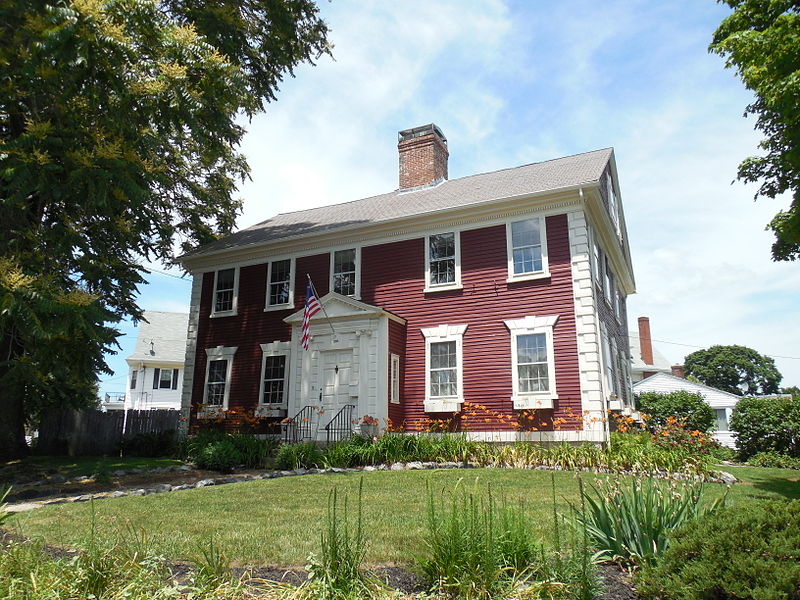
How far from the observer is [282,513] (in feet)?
24.2

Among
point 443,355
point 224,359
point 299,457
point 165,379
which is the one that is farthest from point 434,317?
point 165,379

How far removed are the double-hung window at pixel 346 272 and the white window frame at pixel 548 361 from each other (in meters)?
4.83

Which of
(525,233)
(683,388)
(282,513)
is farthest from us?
(683,388)

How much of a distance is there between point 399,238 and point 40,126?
356 inches

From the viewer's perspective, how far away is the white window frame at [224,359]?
1853 cm

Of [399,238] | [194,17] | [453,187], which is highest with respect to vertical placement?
[194,17]

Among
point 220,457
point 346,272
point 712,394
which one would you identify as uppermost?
point 346,272

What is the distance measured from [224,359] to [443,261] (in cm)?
791

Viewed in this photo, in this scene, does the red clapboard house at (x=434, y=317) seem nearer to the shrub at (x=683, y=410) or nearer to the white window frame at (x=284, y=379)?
the white window frame at (x=284, y=379)

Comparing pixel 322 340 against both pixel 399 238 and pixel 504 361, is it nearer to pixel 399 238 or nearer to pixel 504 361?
pixel 399 238

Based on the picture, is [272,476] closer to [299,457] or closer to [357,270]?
[299,457]

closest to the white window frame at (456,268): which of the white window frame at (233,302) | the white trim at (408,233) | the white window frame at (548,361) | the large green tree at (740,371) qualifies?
the white trim at (408,233)

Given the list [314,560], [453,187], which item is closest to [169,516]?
[314,560]

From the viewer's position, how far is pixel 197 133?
12852 millimetres
